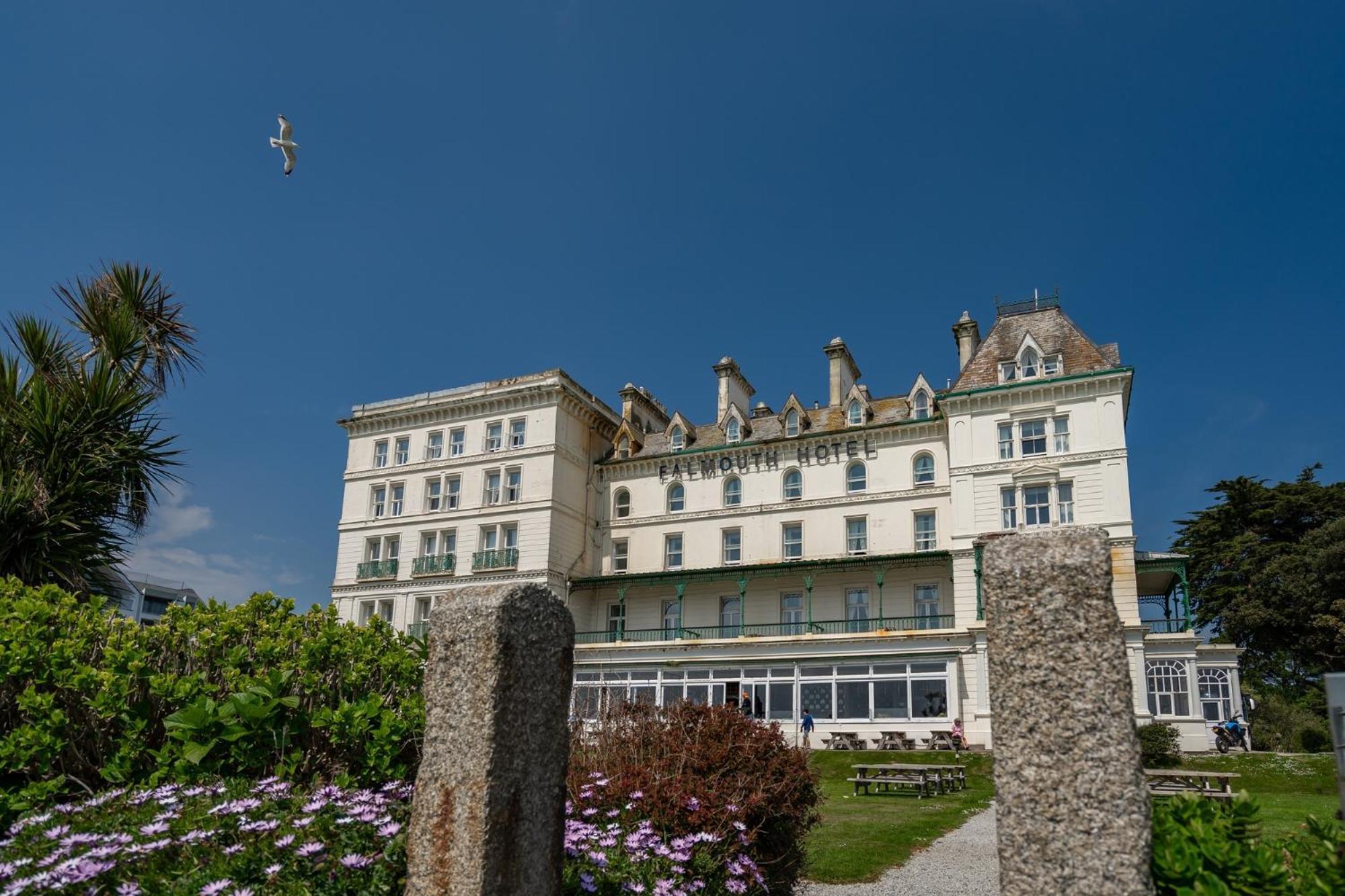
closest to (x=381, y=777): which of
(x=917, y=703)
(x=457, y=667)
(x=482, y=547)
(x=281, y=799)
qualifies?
(x=281, y=799)

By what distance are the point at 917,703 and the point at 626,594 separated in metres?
14.1

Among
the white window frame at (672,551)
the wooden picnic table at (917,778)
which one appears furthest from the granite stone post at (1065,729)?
the white window frame at (672,551)

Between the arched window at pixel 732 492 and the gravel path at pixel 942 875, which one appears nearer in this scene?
the gravel path at pixel 942 875

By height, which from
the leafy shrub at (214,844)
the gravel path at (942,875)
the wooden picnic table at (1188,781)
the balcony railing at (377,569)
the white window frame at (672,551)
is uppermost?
the white window frame at (672,551)

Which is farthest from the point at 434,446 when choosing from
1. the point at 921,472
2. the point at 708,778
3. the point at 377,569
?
the point at 708,778

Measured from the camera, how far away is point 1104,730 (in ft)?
13.9

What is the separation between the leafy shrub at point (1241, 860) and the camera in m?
4.11

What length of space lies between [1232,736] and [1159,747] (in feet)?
26.5

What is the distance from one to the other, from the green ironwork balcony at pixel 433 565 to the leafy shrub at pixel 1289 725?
104 ft

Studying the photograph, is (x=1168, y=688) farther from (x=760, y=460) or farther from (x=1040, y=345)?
(x=760, y=460)

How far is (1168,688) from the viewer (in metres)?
29.0

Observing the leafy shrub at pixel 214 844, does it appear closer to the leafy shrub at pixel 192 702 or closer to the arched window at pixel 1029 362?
the leafy shrub at pixel 192 702

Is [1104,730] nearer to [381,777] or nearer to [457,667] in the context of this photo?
[457,667]

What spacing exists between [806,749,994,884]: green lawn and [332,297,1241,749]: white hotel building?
6.13 m
